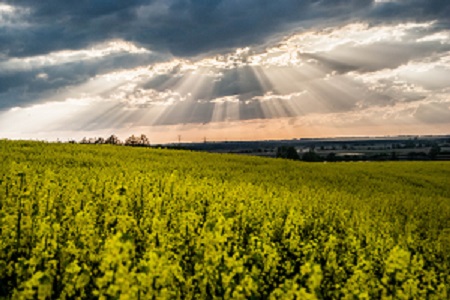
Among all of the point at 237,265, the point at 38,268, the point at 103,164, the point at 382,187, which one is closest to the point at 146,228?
the point at 38,268

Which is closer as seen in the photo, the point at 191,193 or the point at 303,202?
the point at 191,193

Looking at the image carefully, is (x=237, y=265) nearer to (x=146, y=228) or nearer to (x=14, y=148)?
(x=146, y=228)

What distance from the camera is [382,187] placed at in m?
32.1

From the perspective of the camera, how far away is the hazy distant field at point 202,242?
6.48m

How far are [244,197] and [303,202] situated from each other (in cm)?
372

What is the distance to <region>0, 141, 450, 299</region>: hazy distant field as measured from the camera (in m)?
6.48

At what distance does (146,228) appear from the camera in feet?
35.0

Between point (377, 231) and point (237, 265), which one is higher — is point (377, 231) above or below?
below

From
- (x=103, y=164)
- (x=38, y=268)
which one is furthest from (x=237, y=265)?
(x=103, y=164)

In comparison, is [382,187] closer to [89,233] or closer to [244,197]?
[244,197]

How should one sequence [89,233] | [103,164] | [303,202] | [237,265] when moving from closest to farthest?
[237,265] → [89,233] → [303,202] → [103,164]

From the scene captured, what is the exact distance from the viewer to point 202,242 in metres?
7.88

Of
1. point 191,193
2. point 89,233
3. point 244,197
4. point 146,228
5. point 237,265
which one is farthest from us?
point 244,197

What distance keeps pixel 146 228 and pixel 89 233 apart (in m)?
2.01
